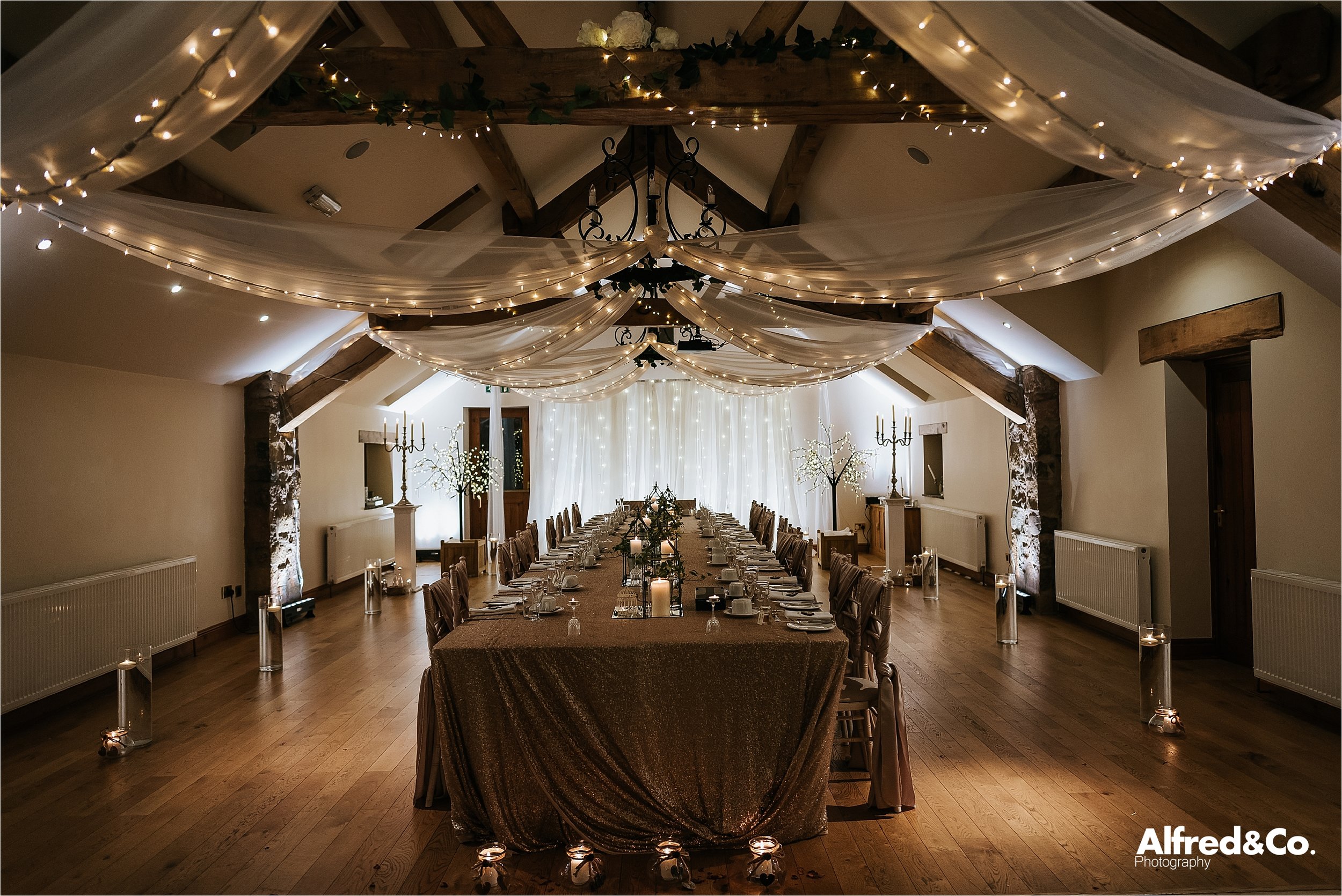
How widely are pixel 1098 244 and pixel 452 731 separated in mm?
3038

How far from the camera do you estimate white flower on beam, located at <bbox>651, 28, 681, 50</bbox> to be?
2818 millimetres

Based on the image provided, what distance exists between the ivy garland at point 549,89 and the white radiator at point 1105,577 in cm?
434

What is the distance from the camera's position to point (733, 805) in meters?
2.96

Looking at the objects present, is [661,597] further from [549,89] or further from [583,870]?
[549,89]

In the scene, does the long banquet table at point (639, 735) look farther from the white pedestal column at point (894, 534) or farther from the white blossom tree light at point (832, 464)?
the white blossom tree light at point (832, 464)

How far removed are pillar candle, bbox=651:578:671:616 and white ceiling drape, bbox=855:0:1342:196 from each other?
7.41ft

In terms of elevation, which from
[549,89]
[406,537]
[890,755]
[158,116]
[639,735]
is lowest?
[890,755]

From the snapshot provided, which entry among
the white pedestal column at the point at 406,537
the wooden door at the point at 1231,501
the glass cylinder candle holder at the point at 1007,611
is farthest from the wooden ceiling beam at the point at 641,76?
the white pedestal column at the point at 406,537

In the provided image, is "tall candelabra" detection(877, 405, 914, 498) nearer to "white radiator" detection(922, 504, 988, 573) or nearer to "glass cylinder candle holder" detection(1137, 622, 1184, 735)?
"white radiator" detection(922, 504, 988, 573)

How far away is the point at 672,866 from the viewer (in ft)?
8.73

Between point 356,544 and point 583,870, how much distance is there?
23.1ft

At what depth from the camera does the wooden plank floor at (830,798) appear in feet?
8.80

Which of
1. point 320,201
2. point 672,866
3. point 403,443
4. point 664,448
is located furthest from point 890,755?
point 664,448

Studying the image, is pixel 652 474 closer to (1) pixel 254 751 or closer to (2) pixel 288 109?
(1) pixel 254 751
